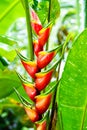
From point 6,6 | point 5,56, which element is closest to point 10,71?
point 5,56

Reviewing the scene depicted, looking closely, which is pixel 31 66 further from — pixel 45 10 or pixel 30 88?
pixel 45 10

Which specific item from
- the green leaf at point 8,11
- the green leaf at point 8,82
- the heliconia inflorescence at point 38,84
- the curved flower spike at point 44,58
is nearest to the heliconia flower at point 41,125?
the heliconia inflorescence at point 38,84

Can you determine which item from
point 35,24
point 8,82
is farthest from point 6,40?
point 35,24

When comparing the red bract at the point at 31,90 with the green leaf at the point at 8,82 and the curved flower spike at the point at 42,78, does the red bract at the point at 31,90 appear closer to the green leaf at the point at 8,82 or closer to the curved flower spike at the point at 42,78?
the curved flower spike at the point at 42,78

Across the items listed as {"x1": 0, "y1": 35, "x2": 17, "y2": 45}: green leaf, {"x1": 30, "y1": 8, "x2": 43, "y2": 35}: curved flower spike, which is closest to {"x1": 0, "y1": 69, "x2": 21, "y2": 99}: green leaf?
{"x1": 0, "y1": 35, "x2": 17, "y2": 45}: green leaf

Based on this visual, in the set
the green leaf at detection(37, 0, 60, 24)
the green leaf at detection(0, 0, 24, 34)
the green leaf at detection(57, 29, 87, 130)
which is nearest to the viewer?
the green leaf at detection(57, 29, 87, 130)

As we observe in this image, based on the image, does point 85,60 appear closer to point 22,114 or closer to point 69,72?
point 69,72

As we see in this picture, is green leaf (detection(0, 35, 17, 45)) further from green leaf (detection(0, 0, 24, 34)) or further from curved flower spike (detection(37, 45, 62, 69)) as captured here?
curved flower spike (detection(37, 45, 62, 69))
